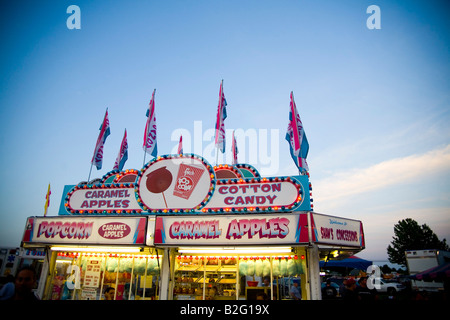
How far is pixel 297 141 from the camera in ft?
45.0

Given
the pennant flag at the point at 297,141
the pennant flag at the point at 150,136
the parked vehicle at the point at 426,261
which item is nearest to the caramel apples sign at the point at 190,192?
the pennant flag at the point at 297,141

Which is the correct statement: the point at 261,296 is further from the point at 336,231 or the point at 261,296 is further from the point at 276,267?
the point at 336,231

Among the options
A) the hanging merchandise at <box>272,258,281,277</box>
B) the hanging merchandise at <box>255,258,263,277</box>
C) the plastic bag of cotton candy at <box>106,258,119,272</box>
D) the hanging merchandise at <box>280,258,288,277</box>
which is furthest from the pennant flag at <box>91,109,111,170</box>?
the hanging merchandise at <box>280,258,288,277</box>

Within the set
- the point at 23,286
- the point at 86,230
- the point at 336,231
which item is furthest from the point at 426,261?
the point at 23,286

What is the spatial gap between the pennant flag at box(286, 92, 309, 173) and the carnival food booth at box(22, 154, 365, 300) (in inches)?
45.8

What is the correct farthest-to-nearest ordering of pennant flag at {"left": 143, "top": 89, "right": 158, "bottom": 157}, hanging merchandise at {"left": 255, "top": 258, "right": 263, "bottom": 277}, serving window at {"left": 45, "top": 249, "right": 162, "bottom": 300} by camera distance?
1. pennant flag at {"left": 143, "top": 89, "right": 158, "bottom": 157}
2. serving window at {"left": 45, "top": 249, "right": 162, "bottom": 300}
3. hanging merchandise at {"left": 255, "top": 258, "right": 263, "bottom": 277}

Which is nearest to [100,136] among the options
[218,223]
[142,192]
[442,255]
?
[142,192]

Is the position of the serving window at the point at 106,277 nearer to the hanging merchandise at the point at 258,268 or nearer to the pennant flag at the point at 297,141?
the hanging merchandise at the point at 258,268

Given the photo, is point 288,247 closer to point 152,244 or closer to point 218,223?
point 218,223

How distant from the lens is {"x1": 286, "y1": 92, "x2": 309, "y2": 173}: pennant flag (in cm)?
1353

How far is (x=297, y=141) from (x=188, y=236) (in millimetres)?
7183

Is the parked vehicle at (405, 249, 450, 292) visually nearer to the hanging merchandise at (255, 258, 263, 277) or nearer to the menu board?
the hanging merchandise at (255, 258, 263, 277)

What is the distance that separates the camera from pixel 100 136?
1706 cm

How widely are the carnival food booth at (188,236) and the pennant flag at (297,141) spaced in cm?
116
